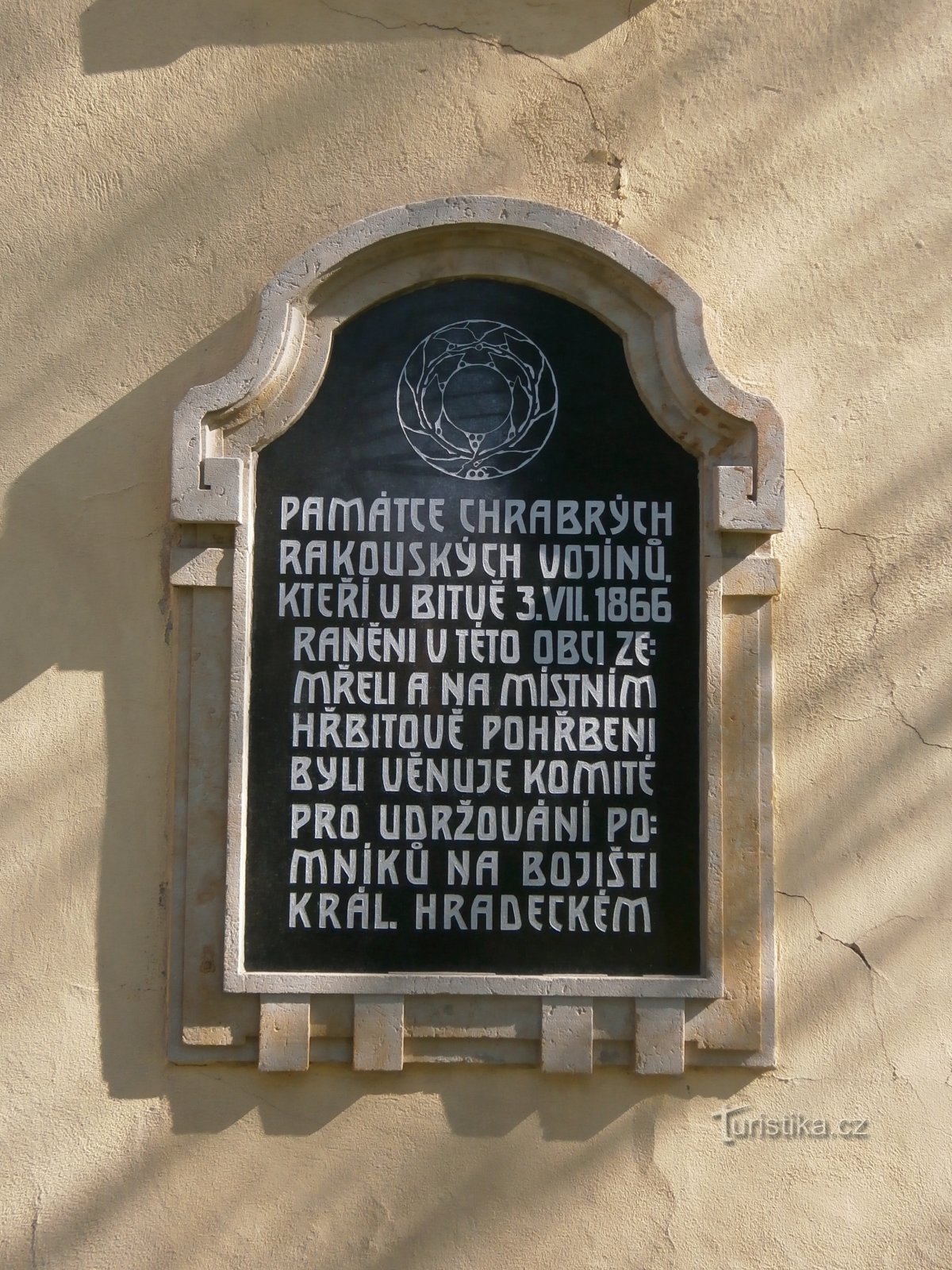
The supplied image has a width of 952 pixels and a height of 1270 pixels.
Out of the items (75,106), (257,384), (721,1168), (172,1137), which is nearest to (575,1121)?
(721,1168)

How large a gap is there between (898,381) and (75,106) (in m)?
2.98

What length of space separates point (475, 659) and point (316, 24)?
228 centimetres

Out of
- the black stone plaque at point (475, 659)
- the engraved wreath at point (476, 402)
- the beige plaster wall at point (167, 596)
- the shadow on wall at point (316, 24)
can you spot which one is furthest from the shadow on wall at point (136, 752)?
the shadow on wall at point (316, 24)

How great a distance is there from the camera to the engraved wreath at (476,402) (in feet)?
12.5

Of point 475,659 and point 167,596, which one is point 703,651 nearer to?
point 475,659

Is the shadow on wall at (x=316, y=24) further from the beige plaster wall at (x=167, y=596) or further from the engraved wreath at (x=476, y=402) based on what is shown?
the engraved wreath at (x=476, y=402)

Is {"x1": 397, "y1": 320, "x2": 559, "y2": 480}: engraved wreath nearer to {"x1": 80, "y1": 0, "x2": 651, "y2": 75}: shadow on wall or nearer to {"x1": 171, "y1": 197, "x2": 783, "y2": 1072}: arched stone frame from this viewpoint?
{"x1": 171, "y1": 197, "x2": 783, "y2": 1072}: arched stone frame

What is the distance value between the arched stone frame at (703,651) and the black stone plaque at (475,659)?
0.06m

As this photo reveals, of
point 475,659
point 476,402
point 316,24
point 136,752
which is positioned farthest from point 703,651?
point 316,24

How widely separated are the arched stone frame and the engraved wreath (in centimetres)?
24

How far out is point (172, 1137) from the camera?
3.62 meters

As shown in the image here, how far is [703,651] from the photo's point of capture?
3.72 meters

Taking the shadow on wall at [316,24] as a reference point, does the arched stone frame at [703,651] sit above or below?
below

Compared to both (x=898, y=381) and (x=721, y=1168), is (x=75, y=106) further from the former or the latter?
(x=721, y=1168)
